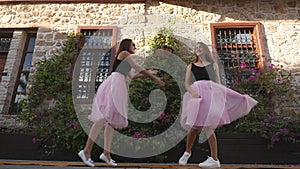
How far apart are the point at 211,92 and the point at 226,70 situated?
2942 millimetres

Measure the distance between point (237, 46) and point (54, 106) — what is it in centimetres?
431

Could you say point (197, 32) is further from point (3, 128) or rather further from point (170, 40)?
point (3, 128)

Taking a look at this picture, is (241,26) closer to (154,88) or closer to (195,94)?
(154,88)

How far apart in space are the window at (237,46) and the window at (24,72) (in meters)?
4.44

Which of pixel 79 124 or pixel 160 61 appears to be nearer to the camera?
pixel 79 124

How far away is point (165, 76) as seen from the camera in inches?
213

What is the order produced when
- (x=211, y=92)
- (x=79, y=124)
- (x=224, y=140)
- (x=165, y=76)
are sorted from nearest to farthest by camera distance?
(x=211, y=92) < (x=224, y=140) < (x=79, y=124) < (x=165, y=76)

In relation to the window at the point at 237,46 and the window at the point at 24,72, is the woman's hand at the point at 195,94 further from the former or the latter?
the window at the point at 24,72

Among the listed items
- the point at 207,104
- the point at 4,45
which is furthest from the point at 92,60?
the point at 207,104

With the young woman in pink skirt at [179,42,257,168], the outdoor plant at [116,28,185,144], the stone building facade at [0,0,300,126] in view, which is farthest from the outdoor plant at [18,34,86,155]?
the young woman in pink skirt at [179,42,257,168]

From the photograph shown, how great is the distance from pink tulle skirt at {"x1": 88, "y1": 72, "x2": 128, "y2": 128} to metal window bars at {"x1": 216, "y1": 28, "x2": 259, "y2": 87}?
131 inches

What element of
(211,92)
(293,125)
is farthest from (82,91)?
(293,125)

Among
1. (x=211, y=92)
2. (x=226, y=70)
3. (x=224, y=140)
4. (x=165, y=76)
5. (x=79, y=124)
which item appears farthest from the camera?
(x=226, y=70)

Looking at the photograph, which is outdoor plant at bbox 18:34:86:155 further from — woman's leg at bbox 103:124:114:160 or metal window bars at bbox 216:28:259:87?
metal window bars at bbox 216:28:259:87
